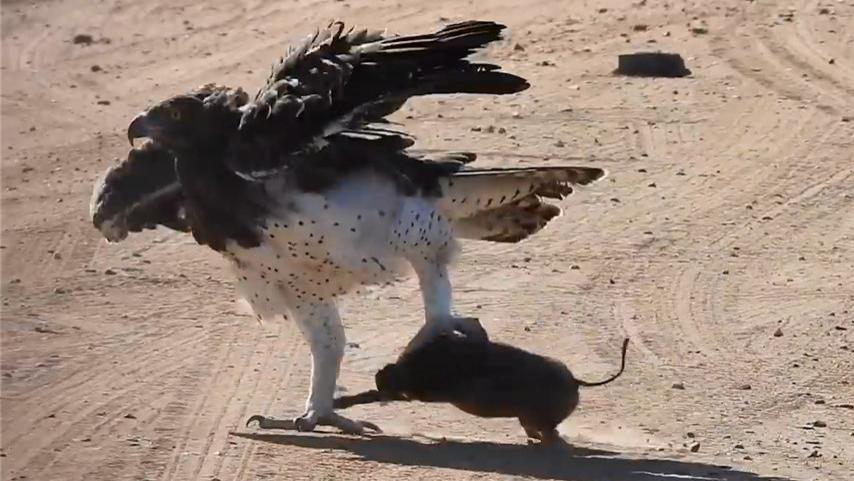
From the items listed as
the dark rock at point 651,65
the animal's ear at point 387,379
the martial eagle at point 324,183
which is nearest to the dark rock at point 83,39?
the dark rock at point 651,65

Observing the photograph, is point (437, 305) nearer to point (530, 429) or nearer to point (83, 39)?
point (530, 429)

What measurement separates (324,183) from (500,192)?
0.85 m

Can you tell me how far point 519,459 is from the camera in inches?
261

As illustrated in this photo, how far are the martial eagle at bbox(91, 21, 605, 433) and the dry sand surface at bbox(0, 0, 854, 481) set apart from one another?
0.53 m

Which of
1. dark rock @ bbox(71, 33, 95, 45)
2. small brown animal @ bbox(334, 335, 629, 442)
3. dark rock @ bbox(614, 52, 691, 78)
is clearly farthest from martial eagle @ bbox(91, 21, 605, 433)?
dark rock @ bbox(71, 33, 95, 45)

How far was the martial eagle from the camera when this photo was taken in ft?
22.3

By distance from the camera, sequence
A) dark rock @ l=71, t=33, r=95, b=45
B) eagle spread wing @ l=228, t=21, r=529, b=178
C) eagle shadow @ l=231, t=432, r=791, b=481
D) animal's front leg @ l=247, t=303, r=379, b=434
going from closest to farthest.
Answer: eagle shadow @ l=231, t=432, r=791, b=481
eagle spread wing @ l=228, t=21, r=529, b=178
animal's front leg @ l=247, t=303, r=379, b=434
dark rock @ l=71, t=33, r=95, b=45

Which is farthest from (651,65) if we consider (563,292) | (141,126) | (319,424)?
(141,126)

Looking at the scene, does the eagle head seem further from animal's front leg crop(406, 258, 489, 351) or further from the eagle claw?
the eagle claw

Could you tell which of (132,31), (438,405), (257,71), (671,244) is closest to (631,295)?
(671,244)

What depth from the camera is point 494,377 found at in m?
6.86

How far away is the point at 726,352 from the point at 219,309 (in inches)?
99.5

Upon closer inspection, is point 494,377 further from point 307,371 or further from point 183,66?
point 183,66

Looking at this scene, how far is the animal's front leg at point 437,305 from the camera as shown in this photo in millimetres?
7117
